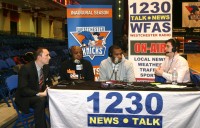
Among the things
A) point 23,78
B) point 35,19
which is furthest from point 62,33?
point 23,78

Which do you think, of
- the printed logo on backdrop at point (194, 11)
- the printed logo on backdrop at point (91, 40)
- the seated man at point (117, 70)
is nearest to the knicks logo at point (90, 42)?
the printed logo on backdrop at point (91, 40)

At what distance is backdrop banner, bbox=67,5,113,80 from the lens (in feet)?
20.1

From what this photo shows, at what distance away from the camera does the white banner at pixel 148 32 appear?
5.61m

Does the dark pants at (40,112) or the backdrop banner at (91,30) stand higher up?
the backdrop banner at (91,30)

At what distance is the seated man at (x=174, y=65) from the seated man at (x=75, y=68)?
105 centimetres

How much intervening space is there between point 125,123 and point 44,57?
1580 mm

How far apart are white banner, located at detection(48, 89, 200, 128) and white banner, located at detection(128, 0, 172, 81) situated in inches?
92.8

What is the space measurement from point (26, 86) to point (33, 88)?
0.14 m

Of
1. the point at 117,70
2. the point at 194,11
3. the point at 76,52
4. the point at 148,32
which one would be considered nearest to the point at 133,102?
the point at 117,70

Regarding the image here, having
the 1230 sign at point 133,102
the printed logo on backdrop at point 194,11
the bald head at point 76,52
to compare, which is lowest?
the 1230 sign at point 133,102

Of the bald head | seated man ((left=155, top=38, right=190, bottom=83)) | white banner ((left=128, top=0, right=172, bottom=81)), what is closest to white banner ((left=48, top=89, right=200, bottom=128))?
seated man ((left=155, top=38, right=190, bottom=83))

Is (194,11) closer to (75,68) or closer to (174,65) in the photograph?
(174,65)

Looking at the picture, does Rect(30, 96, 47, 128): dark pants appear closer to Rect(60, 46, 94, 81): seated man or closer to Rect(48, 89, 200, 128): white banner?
Rect(48, 89, 200, 128): white banner

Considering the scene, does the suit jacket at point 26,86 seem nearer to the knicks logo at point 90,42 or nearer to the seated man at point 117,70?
the seated man at point 117,70
